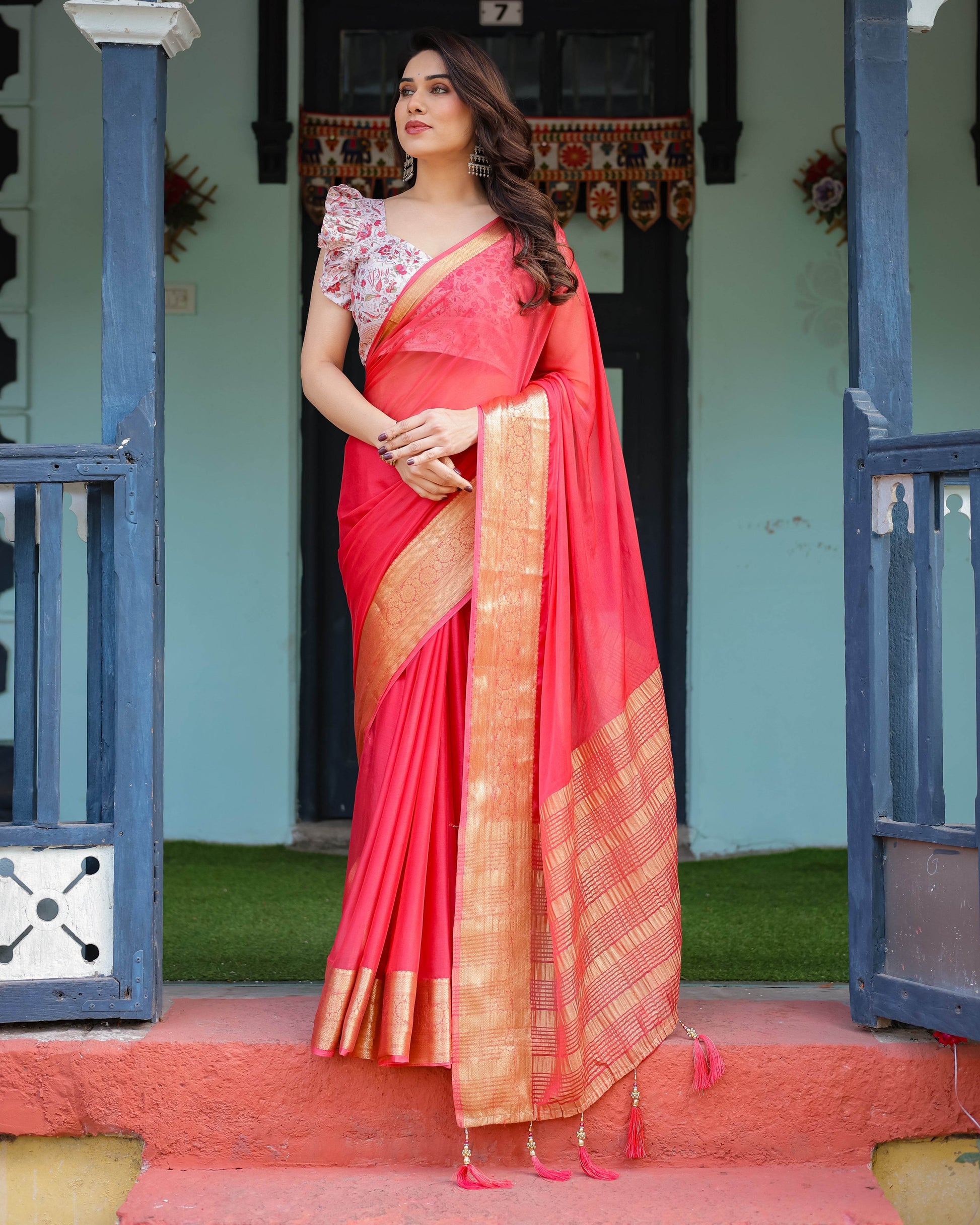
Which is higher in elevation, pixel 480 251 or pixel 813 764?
pixel 480 251

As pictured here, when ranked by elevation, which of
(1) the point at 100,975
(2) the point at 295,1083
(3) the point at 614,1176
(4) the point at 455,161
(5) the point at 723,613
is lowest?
(3) the point at 614,1176

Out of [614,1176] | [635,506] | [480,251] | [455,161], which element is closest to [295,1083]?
[614,1176]

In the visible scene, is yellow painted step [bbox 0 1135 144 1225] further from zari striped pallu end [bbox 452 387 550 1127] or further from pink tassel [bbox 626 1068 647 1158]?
pink tassel [bbox 626 1068 647 1158]

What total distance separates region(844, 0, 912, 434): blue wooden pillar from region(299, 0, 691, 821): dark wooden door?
7.76 feet

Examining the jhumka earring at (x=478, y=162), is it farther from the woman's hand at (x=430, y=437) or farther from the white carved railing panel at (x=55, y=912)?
the white carved railing panel at (x=55, y=912)

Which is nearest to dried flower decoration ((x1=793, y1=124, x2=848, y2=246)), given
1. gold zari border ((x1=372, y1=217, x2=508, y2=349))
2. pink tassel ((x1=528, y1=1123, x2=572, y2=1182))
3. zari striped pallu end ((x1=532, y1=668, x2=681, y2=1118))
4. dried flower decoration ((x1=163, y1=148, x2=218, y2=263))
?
dried flower decoration ((x1=163, y1=148, x2=218, y2=263))

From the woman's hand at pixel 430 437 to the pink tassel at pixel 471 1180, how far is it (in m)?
1.20

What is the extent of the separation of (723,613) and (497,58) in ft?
7.46

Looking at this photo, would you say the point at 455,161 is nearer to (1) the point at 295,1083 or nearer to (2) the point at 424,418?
(2) the point at 424,418

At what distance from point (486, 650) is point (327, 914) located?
171cm

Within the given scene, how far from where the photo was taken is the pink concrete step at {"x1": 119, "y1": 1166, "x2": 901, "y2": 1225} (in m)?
2.14

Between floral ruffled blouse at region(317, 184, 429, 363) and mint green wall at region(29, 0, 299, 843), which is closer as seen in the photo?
floral ruffled blouse at region(317, 184, 429, 363)

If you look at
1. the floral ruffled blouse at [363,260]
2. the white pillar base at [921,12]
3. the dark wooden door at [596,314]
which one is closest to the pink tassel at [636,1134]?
the floral ruffled blouse at [363,260]

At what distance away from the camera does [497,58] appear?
4.90 m
